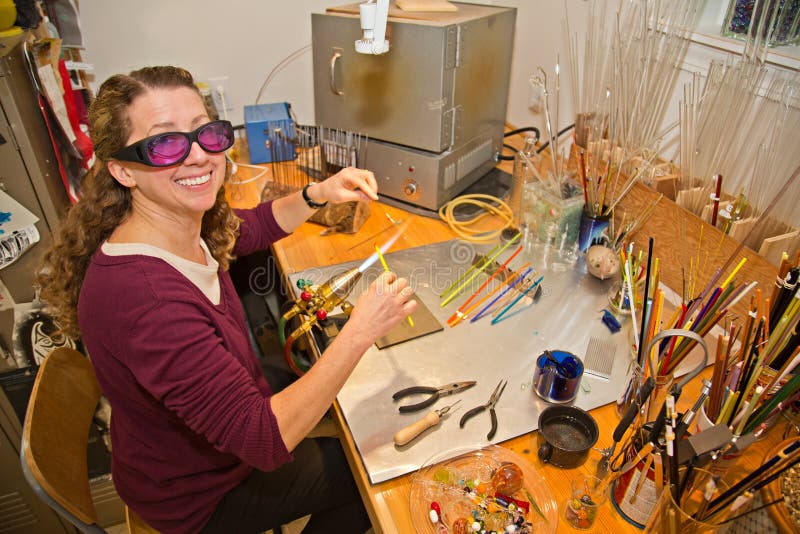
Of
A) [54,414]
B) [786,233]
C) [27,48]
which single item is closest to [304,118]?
[27,48]

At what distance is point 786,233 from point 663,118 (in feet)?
1.58

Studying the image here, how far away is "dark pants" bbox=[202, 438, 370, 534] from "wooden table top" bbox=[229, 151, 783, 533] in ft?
0.71

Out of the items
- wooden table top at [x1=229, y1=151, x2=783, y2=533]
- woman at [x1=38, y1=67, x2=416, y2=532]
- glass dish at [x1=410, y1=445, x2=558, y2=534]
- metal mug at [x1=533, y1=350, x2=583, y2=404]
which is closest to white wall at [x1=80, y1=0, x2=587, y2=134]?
wooden table top at [x1=229, y1=151, x2=783, y2=533]

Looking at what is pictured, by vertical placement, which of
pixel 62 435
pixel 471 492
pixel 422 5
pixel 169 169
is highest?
pixel 422 5

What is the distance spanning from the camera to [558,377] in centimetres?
97

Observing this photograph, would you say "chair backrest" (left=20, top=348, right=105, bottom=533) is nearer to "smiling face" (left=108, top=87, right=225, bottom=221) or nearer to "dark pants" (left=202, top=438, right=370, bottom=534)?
"dark pants" (left=202, top=438, right=370, bottom=534)

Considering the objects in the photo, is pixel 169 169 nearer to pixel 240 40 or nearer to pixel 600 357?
pixel 600 357

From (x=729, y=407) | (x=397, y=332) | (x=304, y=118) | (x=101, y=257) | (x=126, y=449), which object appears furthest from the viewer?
(x=304, y=118)

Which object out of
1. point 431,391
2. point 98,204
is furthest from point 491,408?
point 98,204

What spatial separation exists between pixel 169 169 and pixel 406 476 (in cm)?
70

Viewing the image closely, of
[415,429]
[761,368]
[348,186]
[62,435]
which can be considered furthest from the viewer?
[348,186]

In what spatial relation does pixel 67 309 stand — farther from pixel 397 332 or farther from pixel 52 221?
pixel 397 332

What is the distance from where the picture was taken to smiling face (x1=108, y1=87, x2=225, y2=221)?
0.94 meters

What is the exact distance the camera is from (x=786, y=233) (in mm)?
1059
